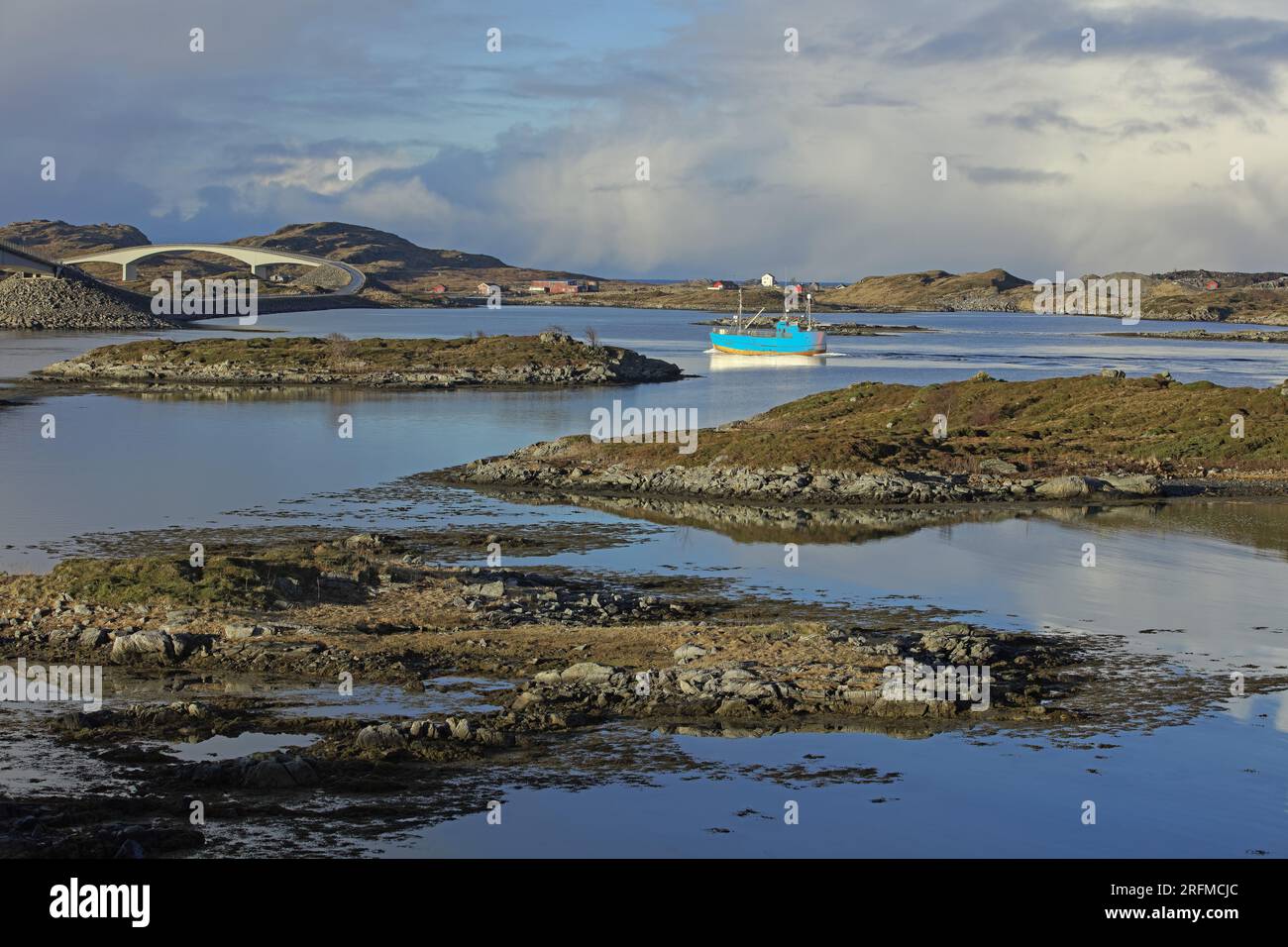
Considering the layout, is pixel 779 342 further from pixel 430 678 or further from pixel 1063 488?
pixel 430 678

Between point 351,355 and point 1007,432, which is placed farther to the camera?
point 351,355

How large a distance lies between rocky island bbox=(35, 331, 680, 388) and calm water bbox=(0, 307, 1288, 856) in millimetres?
12875

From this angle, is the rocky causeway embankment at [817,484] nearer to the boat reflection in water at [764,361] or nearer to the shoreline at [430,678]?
the shoreline at [430,678]

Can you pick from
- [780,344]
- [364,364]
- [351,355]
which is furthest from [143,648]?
[780,344]

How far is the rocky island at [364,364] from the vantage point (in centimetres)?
9306

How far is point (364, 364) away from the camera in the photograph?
98438 millimetres

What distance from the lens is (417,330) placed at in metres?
169

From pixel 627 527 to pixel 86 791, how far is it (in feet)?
73.8

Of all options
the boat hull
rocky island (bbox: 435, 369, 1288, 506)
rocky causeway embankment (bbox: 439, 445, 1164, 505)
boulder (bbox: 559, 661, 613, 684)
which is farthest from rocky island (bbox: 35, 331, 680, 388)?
boulder (bbox: 559, 661, 613, 684)

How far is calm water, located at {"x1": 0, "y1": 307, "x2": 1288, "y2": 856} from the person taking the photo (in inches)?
627

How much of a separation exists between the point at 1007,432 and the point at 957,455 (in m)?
7.75

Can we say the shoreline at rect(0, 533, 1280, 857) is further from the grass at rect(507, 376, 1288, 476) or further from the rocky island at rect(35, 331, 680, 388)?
the rocky island at rect(35, 331, 680, 388)

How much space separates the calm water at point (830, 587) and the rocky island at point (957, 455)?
3512 millimetres
